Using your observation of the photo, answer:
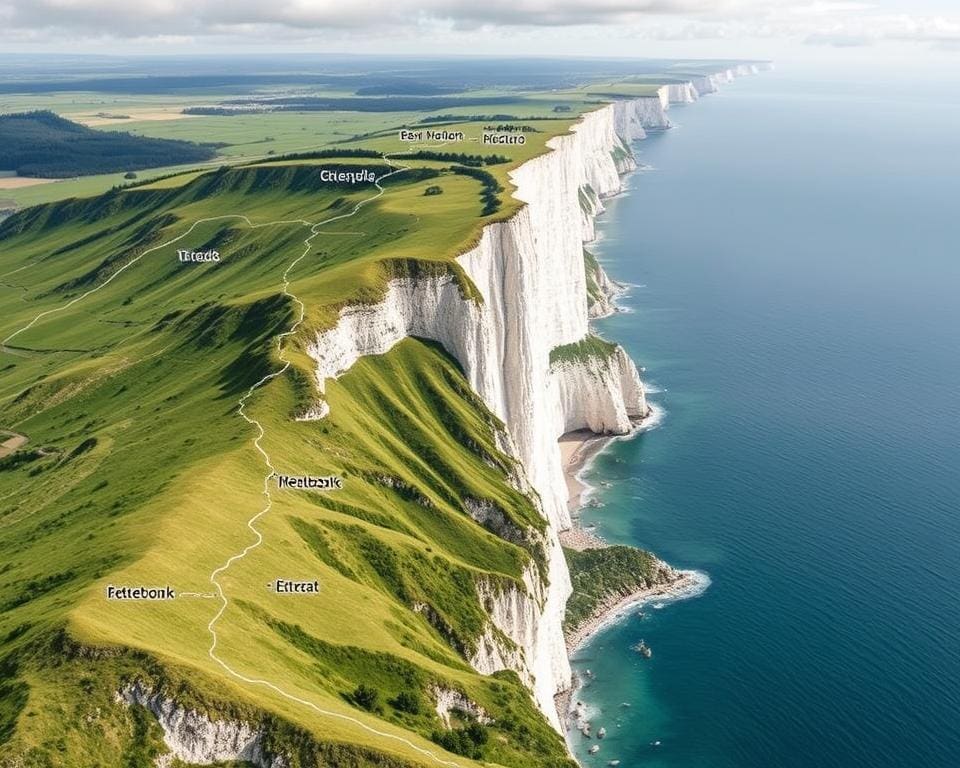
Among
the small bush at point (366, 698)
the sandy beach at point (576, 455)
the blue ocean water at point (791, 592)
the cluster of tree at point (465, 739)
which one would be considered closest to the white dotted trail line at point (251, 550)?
the small bush at point (366, 698)

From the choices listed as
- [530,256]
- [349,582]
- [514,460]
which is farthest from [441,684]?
[530,256]

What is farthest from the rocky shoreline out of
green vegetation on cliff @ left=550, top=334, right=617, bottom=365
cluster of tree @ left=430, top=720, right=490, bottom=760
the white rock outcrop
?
the white rock outcrop

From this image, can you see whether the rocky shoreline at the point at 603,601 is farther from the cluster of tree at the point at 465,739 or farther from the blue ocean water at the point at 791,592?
the cluster of tree at the point at 465,739

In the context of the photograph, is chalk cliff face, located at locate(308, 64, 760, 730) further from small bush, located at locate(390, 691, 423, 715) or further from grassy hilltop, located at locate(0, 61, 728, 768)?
small bush, located at locate(390, 691, 423, 715)

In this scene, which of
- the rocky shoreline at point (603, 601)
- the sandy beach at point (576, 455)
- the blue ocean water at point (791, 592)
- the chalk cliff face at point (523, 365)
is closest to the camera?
the blue ocean water at point (791, 592)

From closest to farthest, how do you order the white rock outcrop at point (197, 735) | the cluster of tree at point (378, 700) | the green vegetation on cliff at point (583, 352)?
the white rock outcrop at point (197, 735) → the cluster of tree at point (378, 700) → the green vegetation on cliff at point (583, 352)

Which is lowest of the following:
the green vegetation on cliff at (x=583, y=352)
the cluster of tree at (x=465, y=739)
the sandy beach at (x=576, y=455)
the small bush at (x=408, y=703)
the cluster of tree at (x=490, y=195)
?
the sandy beach at (x=576, y=455)

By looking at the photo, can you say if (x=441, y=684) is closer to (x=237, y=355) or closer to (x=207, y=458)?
(x=207, y=458)

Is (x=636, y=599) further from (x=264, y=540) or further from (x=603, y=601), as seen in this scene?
(x=264, y=540)
